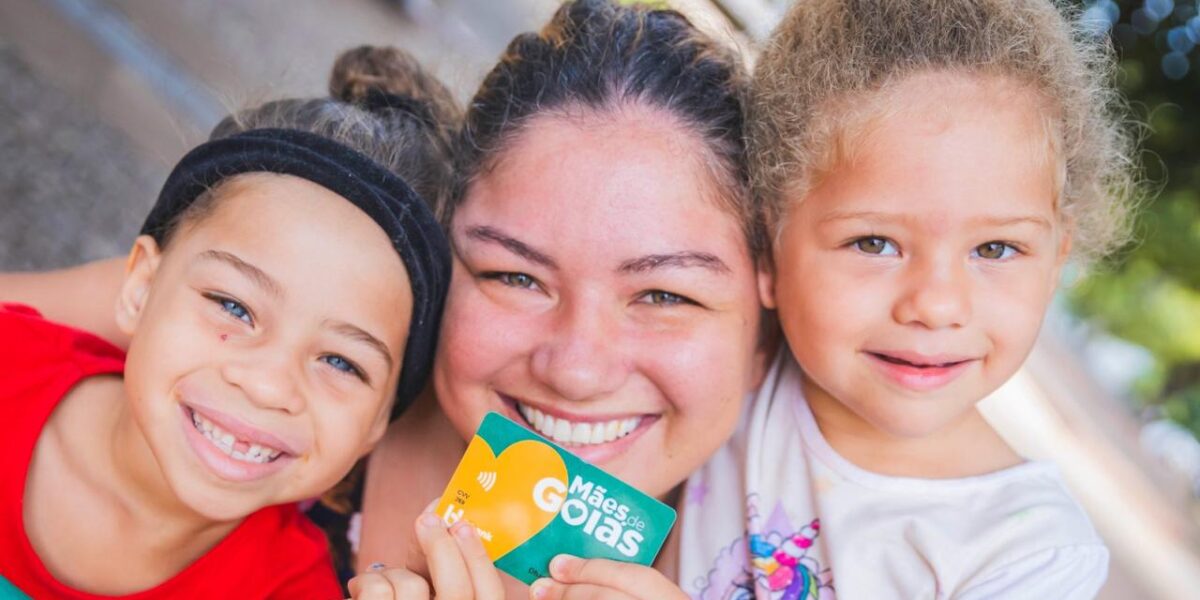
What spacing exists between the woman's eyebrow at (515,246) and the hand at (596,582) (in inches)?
23.3

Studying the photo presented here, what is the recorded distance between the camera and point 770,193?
224cm

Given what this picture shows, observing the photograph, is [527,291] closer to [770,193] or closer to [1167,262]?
[770,193]

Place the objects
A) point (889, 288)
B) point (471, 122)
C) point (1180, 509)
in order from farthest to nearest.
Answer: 1. point (1180, 509)
2. point (471, 122)
3. point (889, 288)

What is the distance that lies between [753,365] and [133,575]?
4.76ft

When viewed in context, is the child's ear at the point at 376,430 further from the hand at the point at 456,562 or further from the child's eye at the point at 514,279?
the hand at the point at 456,562

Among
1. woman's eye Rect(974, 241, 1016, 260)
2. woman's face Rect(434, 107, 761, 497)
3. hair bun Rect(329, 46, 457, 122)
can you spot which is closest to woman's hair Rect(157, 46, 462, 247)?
hair bun Rect(329, 46, 457, 122)

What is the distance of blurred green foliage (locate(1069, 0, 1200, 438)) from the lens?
4.04 m

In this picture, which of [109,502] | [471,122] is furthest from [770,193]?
[109,502]

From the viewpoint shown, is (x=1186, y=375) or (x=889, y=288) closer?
(x=889, y=288)

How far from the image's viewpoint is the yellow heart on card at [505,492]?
6.18 ft

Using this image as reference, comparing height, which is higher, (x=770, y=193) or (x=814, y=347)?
(x=770, y=193)

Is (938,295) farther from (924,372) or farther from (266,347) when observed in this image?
(266,347)

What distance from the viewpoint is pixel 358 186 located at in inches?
86.3

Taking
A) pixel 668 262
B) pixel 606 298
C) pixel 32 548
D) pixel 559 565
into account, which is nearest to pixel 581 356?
pixel 606 298
